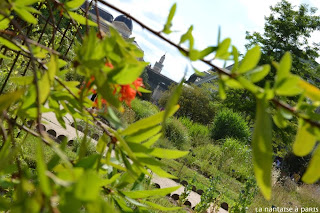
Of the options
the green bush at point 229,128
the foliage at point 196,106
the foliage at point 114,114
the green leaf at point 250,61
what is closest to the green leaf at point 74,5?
the foliage at point 114,114

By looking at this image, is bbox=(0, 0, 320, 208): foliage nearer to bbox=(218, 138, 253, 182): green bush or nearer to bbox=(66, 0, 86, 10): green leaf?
bbox=(66, 0, 86, 10): green leaf

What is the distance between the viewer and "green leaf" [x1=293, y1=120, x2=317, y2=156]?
311 mm

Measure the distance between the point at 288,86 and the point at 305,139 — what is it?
5cm

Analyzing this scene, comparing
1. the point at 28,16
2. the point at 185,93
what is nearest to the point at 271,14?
the point at 185,93

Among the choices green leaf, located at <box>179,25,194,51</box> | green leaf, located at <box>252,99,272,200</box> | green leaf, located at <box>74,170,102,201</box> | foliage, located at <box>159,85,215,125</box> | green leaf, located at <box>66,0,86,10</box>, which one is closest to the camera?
green leaf, located at <box>74,170,102,201</box>

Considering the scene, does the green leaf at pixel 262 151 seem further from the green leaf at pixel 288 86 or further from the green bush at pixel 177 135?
the green bush at pixel 177 135

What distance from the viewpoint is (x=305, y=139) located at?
12.4 inches

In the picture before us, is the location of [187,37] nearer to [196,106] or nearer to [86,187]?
[86,187]

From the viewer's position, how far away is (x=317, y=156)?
1.05ft

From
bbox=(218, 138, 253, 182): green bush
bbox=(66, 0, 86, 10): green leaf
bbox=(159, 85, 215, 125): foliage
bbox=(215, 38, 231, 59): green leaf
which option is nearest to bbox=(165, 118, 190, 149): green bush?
bbox=(218, 138, 253, 182): green bush

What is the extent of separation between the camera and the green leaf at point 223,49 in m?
0.37

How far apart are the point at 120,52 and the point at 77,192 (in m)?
0.21

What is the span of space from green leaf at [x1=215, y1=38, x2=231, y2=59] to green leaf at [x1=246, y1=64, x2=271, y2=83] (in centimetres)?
4

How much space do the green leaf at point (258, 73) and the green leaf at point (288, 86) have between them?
0.03 m
